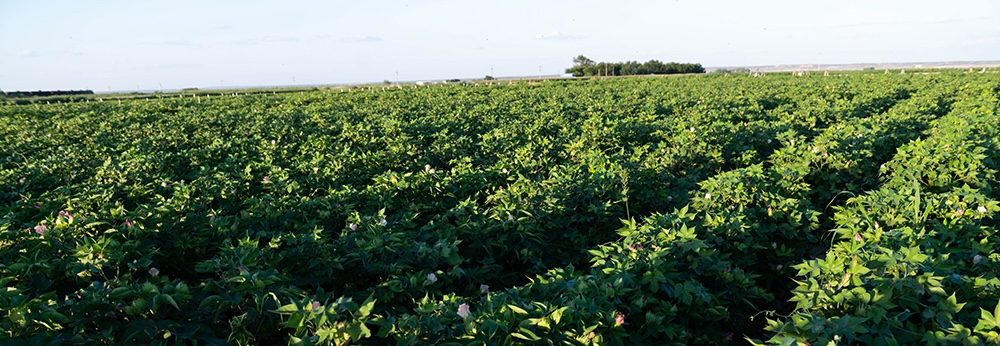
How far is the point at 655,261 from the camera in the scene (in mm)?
2531

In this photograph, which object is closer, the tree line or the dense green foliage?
the dense green foliage

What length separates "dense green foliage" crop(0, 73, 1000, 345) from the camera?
1.93 m

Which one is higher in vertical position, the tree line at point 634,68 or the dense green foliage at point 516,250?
the tree line at point 634,68

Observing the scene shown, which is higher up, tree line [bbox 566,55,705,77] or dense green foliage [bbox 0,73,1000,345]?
tree line [bbox 566,55,705,77]

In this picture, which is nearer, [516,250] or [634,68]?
[516,250]

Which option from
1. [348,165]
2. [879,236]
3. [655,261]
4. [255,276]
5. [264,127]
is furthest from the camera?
[264,127]

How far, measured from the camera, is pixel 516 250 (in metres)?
3.45

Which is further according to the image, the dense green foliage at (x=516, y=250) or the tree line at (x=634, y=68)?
the tree line at (x=634, y=68)

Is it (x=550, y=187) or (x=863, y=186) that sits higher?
(x=550, y=187)

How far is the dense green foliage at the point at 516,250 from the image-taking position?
6.33ft

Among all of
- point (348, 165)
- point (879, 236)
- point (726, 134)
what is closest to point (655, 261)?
point (879, 236)

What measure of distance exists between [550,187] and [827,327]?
2.38 meters

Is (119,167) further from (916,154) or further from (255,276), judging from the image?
(916,154)

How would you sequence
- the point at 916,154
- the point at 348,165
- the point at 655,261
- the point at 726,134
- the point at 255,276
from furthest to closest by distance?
1. the point at 726,134
2. the point at 348,165
3. the point at 916,154
4. the point at 655,261
5. the point at 255,276
